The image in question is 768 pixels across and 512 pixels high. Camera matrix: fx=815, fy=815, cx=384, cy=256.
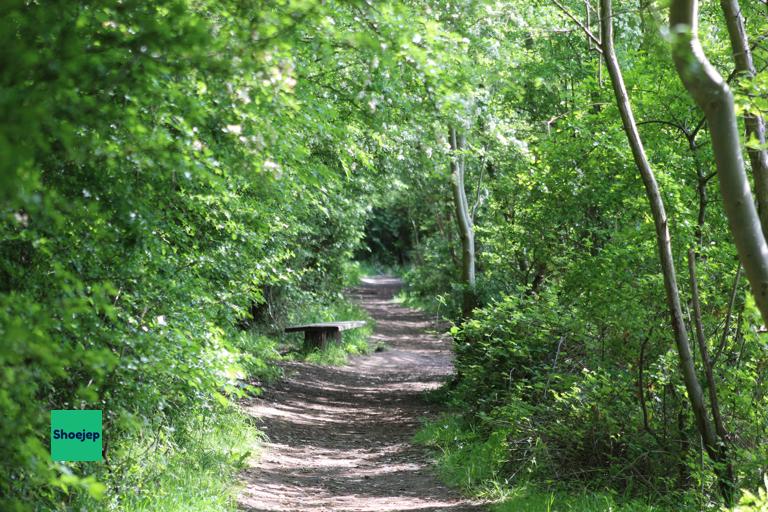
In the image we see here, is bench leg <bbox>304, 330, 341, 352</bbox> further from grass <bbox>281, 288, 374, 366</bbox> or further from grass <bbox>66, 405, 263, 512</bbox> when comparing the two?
grass <bbox>66, 405, 263, 512</bbox>

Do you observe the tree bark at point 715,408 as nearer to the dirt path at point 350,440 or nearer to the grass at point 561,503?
the grass at point 561,503

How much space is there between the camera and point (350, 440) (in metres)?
11.4

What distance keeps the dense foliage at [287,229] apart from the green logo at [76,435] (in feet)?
0.31

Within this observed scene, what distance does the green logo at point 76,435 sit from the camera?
4.87m

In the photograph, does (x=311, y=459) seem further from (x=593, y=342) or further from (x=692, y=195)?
(x=692, y=195)

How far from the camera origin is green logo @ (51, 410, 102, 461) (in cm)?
487

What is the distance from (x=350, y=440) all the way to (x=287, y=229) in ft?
10.1

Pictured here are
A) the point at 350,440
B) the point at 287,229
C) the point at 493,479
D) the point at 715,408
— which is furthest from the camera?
the point at 350,440

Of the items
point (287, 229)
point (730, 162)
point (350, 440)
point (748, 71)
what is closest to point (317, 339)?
point (350, 440)

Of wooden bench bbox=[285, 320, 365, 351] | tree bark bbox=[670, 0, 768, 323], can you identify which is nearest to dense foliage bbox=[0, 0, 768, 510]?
tree bark bbox=[670, 0, 768, 323]

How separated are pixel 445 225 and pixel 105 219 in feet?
62.5

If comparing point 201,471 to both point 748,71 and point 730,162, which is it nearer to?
point 730,162

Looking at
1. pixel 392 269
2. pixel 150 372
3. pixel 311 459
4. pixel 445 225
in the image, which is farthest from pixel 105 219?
pixel 392 269

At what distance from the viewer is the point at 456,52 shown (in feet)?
19.5
